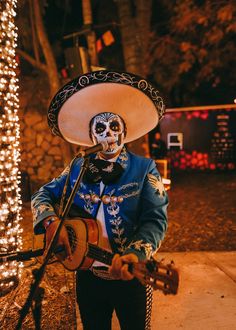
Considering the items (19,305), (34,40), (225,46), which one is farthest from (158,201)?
(225,46)

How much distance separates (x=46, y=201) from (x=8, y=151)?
1.91 meters

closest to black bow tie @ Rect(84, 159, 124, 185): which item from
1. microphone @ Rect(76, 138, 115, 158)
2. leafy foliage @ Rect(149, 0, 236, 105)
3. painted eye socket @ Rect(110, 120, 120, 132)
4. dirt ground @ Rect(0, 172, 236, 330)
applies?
microphone @ Rect(76, 138, 115, 158)

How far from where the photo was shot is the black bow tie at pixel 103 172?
8.15 ft

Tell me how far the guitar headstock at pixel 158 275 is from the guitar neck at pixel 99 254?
247 millimetres

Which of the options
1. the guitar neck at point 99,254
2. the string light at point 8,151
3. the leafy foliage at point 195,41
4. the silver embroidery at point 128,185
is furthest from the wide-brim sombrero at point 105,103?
the leafy foliage at point 195,41

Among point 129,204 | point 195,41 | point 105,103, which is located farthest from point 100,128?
point 195,41

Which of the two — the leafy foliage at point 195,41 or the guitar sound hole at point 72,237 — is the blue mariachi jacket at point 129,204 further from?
the leafy foliage at point 195,41

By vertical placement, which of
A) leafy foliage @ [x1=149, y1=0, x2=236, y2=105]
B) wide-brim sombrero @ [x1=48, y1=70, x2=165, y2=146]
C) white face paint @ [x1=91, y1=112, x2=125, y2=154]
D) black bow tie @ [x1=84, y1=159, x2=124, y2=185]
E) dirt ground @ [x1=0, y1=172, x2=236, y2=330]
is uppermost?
leafy foliage @ [x1=149, y1=0, x2=236, y2=105]

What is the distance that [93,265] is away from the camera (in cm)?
247

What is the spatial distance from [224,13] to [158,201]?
804 cm

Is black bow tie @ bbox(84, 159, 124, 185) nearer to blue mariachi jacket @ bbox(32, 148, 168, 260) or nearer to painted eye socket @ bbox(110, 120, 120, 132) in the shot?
blue mariachi jacket @ bbox(32, 148, 168, 260)

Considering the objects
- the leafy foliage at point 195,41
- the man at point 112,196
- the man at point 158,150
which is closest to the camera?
the man at point 112,196

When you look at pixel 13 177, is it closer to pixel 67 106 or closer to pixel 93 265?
pixel 67 106

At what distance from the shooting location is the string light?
4.28 metres
